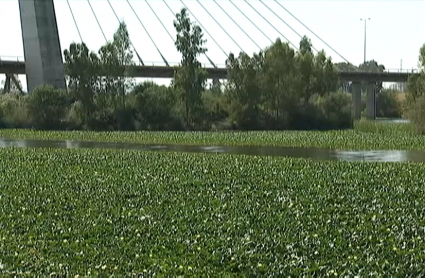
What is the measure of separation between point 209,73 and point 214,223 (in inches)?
2700

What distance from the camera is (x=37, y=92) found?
60.8 m

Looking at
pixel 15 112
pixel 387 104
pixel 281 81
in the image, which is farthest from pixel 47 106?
pixel 387 104

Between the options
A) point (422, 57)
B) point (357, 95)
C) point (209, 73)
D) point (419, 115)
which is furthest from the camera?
point (357, 95)

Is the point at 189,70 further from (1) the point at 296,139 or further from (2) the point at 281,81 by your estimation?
(1) the point at 296,139

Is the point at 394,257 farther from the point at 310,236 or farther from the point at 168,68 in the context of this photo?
the point at 168,68

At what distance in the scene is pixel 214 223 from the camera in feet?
39.8

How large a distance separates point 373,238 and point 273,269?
97.0 inches

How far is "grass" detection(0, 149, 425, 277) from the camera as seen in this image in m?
9.46

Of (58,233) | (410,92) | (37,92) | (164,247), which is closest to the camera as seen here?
(164,247)

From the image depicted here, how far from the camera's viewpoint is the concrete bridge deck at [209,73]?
6988 cm

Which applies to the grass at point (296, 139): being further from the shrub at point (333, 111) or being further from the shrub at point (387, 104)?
the shrub at point (387, 104)

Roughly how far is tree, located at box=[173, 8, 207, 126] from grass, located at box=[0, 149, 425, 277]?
44.9 metres

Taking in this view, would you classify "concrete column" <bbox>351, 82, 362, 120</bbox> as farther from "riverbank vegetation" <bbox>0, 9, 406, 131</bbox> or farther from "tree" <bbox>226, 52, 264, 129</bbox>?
"tree" <bbox>226, 52, 264, 129</bbox>

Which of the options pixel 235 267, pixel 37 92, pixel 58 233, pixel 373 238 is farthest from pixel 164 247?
pixel 37 92
